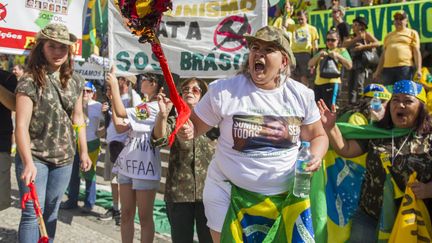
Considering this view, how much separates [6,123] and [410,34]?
21.1 feet

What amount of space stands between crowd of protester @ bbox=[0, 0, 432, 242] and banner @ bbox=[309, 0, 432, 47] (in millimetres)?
4404

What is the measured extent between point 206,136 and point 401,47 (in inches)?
202

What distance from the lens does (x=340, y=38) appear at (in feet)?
30.9

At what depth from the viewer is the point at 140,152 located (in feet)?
15.7

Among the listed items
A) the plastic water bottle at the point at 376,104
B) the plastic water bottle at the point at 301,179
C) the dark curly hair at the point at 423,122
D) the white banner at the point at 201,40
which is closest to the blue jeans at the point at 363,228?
the dark curly hair at the point at 423,122

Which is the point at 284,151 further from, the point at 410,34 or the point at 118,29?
the point at 410,34

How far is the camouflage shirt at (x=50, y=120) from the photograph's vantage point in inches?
147

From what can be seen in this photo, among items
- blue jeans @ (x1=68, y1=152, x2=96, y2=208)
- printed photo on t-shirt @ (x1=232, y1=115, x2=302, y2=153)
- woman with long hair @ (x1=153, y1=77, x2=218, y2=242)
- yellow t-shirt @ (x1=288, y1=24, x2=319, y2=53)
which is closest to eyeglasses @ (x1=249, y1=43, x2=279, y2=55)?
printed photo on t-shirt @ (x1=232, y1=115, x2=302, y2=153)

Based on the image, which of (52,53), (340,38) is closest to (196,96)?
(52,53)

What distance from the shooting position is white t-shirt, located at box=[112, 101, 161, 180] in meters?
4.66

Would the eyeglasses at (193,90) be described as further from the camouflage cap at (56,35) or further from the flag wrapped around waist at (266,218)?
the flag wrapped around waist at (266,218)

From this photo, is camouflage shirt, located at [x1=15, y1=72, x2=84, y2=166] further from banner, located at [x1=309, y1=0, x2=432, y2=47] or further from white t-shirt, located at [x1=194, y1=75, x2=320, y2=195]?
banner, located at [x1=309, y1=0, x2=432, y2=47]

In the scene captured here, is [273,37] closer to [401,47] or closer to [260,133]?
[260,133]

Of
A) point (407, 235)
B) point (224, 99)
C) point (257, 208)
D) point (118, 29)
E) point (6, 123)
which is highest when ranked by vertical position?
point (118, 29)
